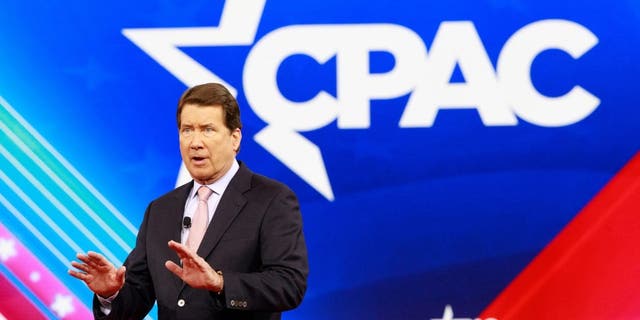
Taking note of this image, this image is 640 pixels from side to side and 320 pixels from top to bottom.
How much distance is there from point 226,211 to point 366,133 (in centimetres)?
135

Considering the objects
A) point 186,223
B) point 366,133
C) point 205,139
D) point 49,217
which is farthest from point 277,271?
point 49,217

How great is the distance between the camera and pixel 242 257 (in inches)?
88.9

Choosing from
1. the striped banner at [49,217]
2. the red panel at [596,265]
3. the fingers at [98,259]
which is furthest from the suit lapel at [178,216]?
the red panel at [596,265]

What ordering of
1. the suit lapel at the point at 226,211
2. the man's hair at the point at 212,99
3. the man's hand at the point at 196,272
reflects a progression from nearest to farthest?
the man's hand at the point at 196,272, the suit lapel at the point at 226,211, the man's hair at the point at 212,99

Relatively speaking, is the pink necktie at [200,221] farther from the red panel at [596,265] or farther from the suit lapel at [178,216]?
the red panel at [596,265]

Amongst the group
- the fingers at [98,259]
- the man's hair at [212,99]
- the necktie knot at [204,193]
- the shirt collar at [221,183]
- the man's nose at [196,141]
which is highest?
the man's hair at [212,99]

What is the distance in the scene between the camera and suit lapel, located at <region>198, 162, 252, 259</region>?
2.27 meters

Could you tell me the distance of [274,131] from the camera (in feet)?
11.7

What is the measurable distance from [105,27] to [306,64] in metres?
0.91

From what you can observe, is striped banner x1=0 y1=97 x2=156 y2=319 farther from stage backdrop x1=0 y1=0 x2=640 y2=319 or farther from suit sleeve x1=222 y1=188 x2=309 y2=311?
suit sleeve x1=222 y1=188 x2=309 y2=311

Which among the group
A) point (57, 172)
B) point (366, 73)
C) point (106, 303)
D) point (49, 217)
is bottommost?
point (106, 303)

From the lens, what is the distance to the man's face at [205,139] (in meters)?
2.40

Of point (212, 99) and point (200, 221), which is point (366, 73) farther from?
point (200, 221)

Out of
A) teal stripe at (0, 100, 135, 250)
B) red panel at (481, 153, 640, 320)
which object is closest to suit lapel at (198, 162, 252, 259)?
teal stripe at (0, 100, 135, 250)
